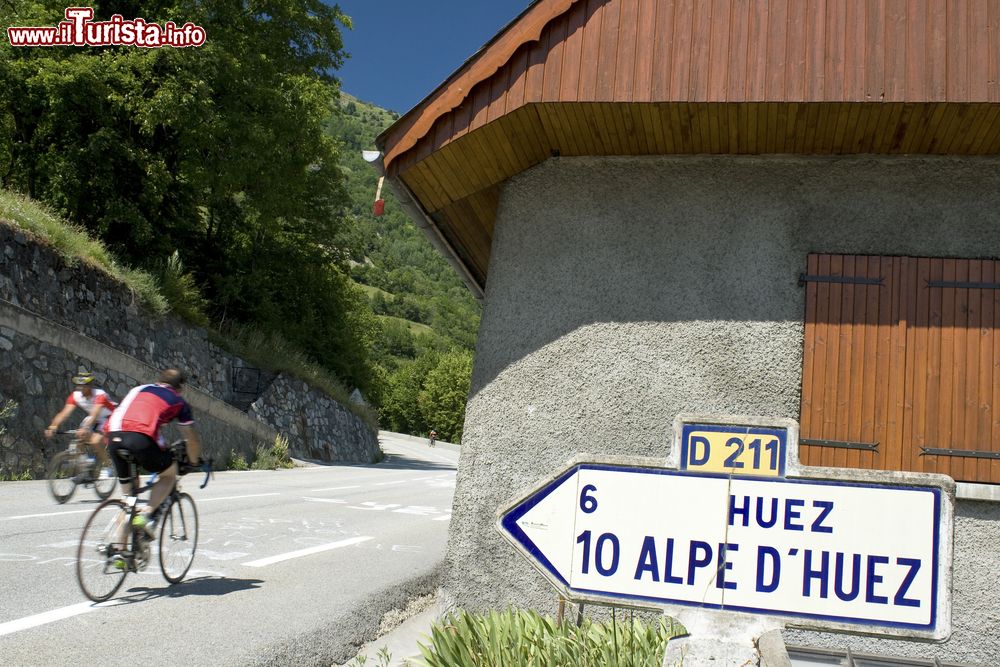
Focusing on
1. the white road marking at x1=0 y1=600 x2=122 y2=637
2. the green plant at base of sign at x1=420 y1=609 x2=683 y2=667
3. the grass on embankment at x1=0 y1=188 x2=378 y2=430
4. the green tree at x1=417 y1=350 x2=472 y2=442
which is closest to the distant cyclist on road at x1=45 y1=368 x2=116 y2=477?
→ the white road marking at x1=0 y1=600 x2=122 y2=637

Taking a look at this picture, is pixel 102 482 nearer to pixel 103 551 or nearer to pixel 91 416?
pixel 91 416

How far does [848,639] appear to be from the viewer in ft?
18.1

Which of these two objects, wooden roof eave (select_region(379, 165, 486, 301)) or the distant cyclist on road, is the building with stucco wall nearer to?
wooden roof eave (select_region(379, 165, 486, 301))

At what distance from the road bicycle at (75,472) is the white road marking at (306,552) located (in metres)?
3.17

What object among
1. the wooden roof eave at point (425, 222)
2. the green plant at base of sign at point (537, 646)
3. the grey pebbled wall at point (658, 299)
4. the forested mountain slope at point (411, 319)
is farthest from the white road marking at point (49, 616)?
the forested mountain slope at point (411, 319)

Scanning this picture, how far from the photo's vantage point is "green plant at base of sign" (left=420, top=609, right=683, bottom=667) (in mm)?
3922

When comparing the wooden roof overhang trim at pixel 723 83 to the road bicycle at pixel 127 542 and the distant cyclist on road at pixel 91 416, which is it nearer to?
the road bicycle at pixel 127 542

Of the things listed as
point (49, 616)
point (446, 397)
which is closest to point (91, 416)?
point (49, 616)

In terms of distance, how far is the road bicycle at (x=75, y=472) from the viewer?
1131 cm

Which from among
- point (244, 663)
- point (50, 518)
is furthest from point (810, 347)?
point (50, 518)

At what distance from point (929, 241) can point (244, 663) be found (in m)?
5.23

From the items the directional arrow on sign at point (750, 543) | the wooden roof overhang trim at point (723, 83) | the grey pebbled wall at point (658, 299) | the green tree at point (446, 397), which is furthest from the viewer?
the green tree at point (446, 397)

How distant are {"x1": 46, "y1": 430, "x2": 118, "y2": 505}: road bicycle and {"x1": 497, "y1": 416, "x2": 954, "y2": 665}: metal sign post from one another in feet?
33.1

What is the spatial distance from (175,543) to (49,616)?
1581 mm
